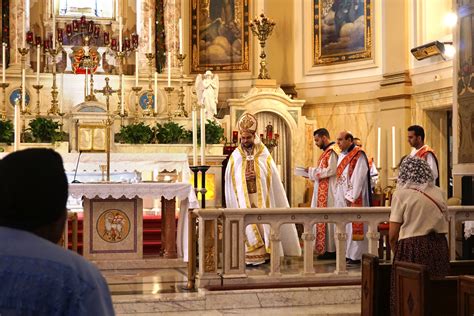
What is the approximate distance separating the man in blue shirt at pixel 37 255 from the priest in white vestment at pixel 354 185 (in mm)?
7937

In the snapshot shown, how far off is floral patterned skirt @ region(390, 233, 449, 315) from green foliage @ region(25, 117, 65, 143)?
8615 mm

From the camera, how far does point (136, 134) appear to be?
1415 centimetres

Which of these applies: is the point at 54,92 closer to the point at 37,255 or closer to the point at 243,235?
the point at 243,235

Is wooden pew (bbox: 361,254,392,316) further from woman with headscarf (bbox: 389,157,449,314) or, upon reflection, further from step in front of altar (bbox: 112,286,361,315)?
step in front of altar (bbox: 112,286,361,315)

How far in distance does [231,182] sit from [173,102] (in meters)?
6.05

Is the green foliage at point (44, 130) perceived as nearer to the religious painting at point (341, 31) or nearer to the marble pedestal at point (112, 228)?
the marble pedestal at point (112, 228)

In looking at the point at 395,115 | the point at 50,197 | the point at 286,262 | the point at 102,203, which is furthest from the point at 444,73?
the point at 50,197

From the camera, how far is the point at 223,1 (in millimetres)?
17203

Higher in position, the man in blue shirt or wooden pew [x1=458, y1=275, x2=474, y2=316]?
the man in blue shirt

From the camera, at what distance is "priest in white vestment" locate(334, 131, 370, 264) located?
9875 mm

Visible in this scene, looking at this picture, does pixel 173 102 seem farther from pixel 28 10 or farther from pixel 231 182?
pixel 231 182

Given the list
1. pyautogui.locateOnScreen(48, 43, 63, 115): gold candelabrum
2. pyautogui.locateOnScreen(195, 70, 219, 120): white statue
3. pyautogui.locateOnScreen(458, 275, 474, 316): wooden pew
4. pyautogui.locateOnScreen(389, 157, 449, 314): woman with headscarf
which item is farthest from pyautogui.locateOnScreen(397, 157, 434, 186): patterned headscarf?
pyautogui.locateOnScreen(48, 43, 63, 115): gold candelabrum

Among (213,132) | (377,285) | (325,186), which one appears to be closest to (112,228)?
(325,186)

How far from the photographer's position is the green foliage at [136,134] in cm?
A: 1413
